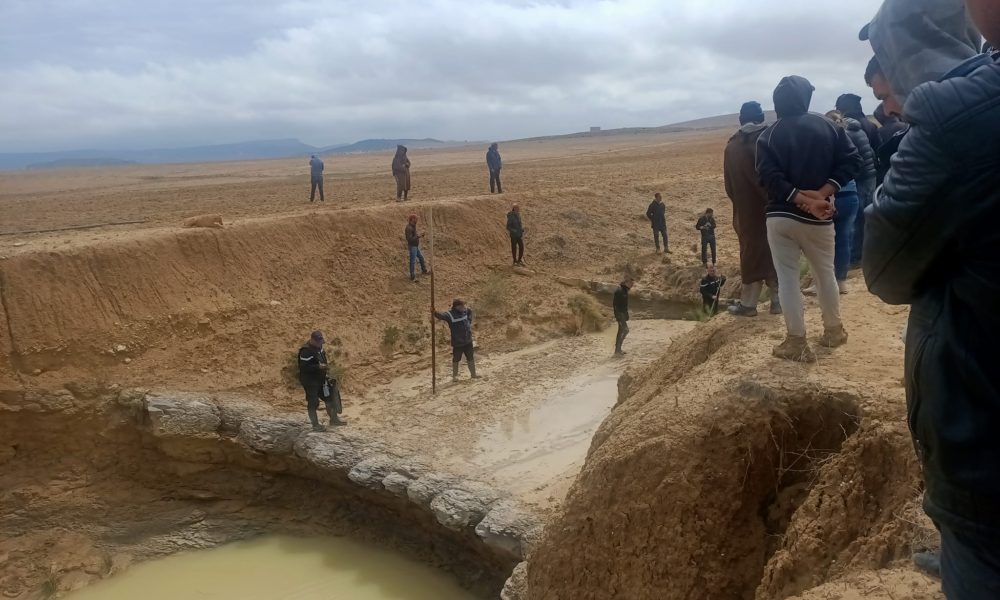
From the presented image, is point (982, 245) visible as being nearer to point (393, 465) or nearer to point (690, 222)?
point (393, 465)

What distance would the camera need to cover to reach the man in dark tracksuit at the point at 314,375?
420 inches

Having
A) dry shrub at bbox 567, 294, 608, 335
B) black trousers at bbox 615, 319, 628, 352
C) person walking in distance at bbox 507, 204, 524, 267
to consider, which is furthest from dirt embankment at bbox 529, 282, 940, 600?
person walking in distance at bbox 507, 204, 524, 267

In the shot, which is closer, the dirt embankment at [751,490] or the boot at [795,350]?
the dirt embankment at [751,490]

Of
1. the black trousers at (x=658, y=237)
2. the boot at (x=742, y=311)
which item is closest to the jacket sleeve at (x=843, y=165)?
the boot at (x=742, y=311)

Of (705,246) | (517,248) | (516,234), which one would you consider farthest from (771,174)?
(517,248)

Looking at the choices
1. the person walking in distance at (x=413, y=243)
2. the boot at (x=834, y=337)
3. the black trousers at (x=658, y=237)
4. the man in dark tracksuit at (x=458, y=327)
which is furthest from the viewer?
the black trousers at (x=658, y=237)

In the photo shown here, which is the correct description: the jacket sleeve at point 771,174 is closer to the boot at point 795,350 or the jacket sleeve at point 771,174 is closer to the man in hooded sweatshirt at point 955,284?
the boot at point 795,350

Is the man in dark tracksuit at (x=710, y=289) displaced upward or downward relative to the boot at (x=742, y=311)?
downward

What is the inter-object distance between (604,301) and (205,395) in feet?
29.3

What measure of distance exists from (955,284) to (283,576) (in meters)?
9.75

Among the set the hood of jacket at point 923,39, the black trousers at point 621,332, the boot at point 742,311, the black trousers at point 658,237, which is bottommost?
the black trousers at point 621,332

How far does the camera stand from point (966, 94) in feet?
4.85

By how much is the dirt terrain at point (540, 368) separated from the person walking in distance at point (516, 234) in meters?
0.46

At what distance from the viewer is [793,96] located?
14.2 ft
